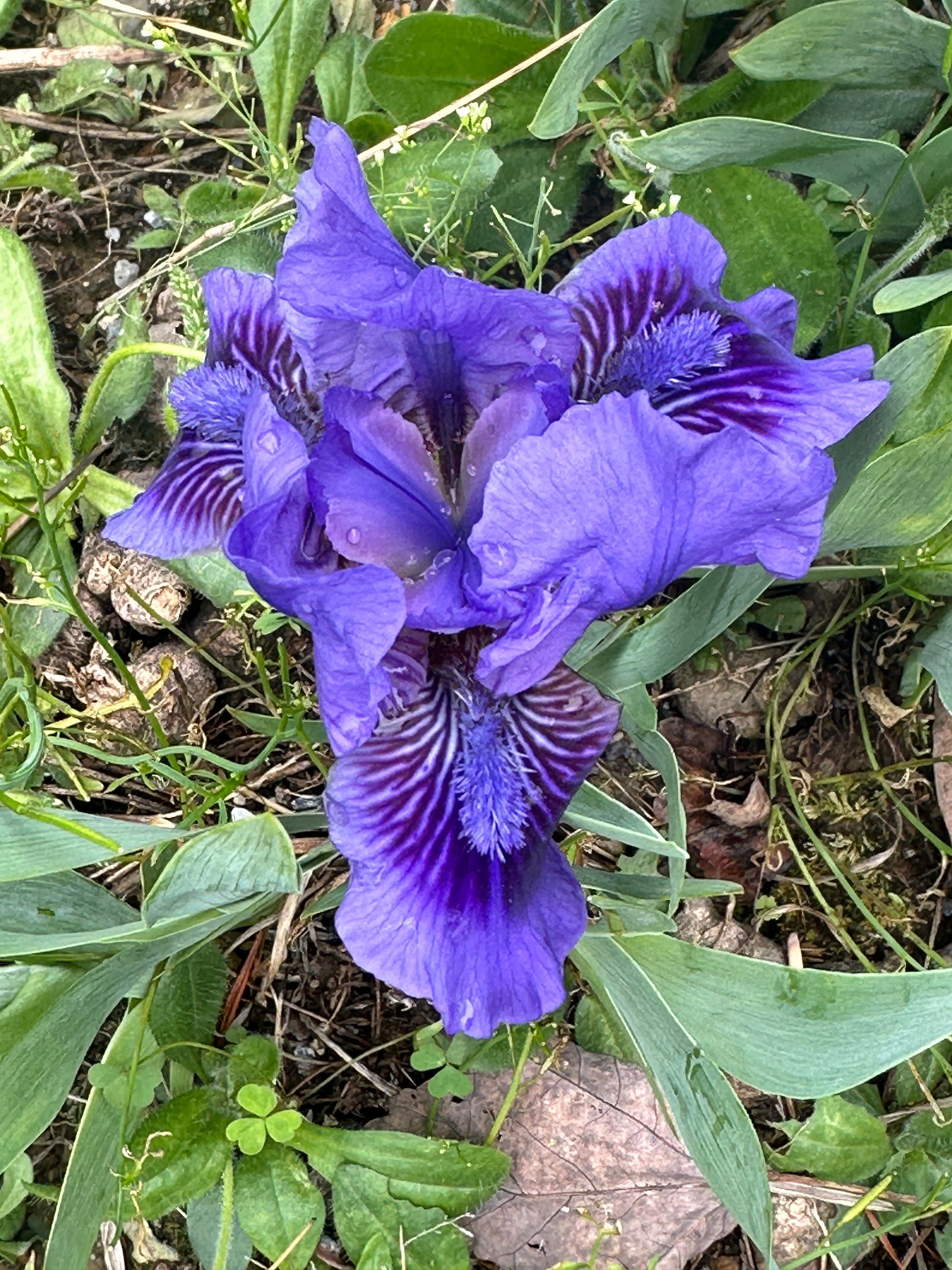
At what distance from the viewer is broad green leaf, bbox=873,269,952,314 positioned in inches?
57.0

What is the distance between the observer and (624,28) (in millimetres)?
1510

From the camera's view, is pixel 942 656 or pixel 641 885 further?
pixel 942 656

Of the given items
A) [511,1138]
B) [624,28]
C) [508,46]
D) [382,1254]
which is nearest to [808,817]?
[511,1138]

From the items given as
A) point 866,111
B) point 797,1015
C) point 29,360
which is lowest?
point 797,1015

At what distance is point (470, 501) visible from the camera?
4.52ft

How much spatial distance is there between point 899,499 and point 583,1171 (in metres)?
1.18

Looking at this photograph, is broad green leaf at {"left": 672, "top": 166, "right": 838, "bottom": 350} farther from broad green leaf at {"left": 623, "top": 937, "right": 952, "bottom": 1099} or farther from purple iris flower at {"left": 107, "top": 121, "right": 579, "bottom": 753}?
broad green leaf at {"left": 623, "top": 937, "right": 952, "bottom": 1099}

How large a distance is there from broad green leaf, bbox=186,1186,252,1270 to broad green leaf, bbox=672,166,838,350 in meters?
1.63

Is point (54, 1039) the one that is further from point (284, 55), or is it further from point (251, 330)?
point (284, 55)

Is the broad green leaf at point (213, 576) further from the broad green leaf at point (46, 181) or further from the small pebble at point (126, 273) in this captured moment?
the broad green leaf at point (46, 181)

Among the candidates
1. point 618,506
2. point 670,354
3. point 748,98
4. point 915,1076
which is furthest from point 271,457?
point 915,1076

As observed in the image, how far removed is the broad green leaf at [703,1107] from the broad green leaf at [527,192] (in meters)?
1.28

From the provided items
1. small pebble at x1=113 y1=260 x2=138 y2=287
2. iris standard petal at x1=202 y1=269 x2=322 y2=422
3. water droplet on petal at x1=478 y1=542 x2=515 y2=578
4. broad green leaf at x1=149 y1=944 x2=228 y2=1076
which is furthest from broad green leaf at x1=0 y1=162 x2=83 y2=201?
water droplet on petal at x1=478 y1=542 x2=515 y2=578

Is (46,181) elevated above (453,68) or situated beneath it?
situated beneath
